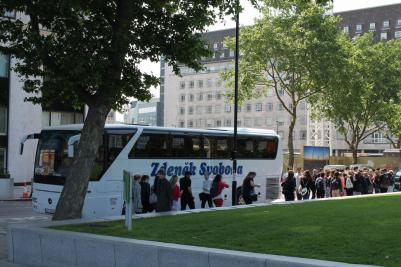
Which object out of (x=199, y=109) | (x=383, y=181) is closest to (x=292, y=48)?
(x=383, y=181)

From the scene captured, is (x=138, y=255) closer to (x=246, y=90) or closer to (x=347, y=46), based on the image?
(x=246, y=90)

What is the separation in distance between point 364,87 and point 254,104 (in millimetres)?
57254

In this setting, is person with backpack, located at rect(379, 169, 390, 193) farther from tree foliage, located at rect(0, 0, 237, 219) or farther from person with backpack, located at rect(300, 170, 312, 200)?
tree foliage, located at rect(0, 0, 237, 219)

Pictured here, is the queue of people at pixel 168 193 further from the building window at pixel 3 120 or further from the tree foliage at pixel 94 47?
the building window at pixel 3 120

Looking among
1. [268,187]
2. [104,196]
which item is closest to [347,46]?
[268,187]

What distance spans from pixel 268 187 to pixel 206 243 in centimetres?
1684

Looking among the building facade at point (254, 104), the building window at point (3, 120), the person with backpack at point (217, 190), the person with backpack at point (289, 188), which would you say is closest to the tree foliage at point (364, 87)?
the building window at point (3, 120)

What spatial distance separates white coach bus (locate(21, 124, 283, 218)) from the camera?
18000mm

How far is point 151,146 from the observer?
1994 centimetres

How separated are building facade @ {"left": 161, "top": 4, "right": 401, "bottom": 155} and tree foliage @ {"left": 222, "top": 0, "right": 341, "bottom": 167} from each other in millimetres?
41893

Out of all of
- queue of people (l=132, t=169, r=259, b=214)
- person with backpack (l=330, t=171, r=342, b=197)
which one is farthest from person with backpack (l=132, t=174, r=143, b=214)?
person with backpack (l=330, t=171, r=342, b=197)

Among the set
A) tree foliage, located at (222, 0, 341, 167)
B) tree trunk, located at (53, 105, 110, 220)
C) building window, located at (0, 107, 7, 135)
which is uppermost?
tree foliage, located at (222, 0, 341, 167)

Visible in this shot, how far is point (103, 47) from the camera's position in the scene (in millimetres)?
12836

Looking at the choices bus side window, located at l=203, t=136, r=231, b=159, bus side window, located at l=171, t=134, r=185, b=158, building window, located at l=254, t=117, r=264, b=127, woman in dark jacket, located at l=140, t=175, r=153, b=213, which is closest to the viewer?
woman in dark jacket, located at l=140, t=175, r=153, b=213
